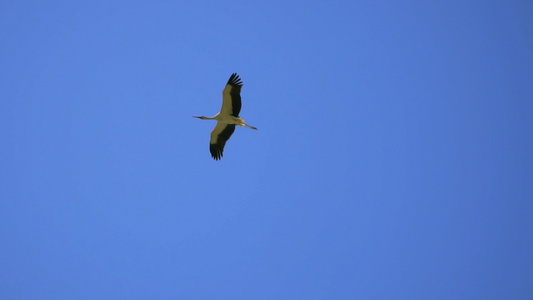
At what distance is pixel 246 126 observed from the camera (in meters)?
22.5

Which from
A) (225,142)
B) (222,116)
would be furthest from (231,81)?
(225,142)

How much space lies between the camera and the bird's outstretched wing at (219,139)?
23.4 metres

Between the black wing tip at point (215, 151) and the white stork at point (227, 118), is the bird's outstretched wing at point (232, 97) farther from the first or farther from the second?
the black wing tip at point (215, 151)

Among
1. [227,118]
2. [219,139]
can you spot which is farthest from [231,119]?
[219,139]

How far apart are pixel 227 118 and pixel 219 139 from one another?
1.56 metres

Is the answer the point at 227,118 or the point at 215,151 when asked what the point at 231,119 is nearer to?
the point at 227,118

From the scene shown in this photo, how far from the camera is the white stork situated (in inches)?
842

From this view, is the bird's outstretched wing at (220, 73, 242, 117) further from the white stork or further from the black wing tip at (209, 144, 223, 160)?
the black wing tip at (209, 144, 223, 160)

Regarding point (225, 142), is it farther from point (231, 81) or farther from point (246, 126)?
point (231, 81)

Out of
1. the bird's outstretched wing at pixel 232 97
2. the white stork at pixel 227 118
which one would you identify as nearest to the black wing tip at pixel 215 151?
the white stork at pixel 227 118

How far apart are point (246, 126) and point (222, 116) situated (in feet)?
3.12

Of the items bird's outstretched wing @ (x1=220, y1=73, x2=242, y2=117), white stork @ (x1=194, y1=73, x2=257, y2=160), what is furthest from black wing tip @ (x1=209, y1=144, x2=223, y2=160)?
bird's outstretched wing @ (x1=220, y1=73, x2=242, y2=117)

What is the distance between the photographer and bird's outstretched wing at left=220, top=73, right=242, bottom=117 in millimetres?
21344

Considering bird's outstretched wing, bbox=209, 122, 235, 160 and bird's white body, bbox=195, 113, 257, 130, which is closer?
bird's white body, bbox=195, 113, 257, 130
